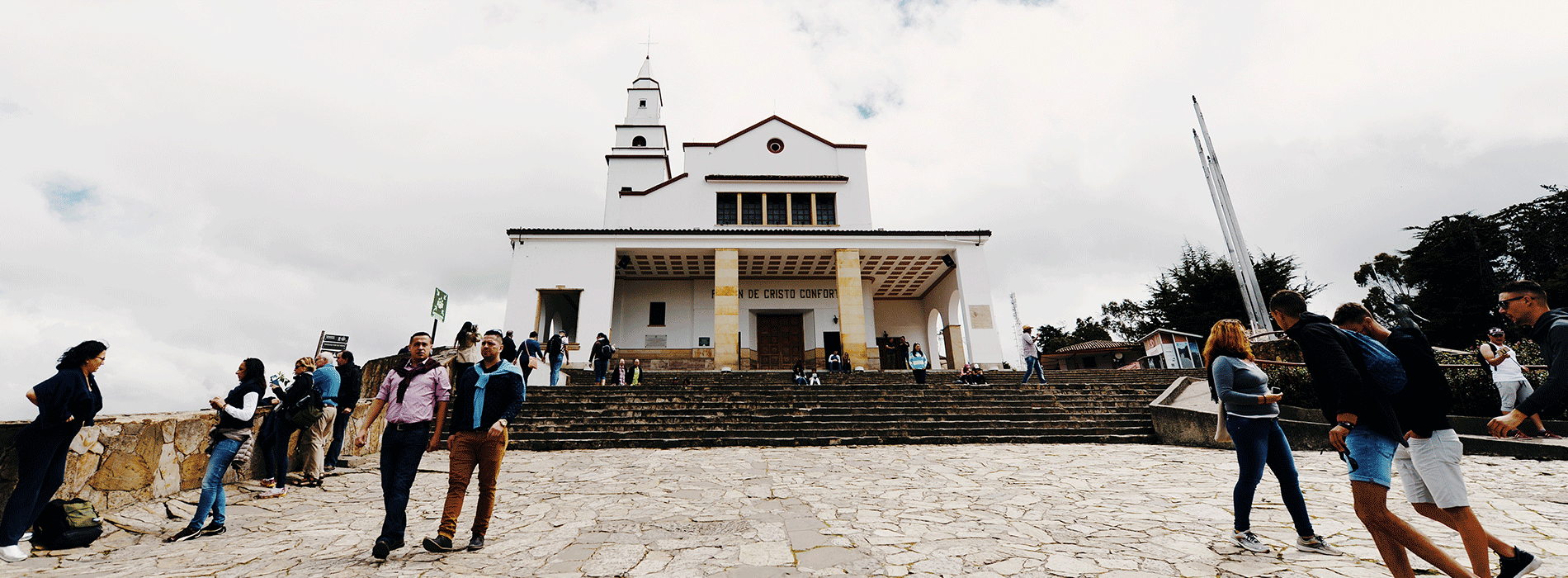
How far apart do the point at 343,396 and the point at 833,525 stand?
18.8ft

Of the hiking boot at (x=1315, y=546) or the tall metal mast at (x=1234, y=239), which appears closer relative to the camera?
the hiking boot at (x=1315, y=546)

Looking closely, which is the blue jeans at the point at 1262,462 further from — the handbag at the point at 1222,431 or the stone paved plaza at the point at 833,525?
the stone paved plaza at the point at 833,525

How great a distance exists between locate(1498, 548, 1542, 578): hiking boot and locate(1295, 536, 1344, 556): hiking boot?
0.80 meters

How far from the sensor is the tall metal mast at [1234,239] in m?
21.9

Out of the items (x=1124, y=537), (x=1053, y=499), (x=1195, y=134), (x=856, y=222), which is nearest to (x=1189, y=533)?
(x=1124, y=537)

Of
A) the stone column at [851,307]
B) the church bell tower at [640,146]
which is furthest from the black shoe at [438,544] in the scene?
the church bell tower at [640,146]

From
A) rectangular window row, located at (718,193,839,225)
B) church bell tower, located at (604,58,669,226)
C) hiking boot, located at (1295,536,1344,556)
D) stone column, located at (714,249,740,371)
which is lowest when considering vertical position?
hiking boot, located at (1295,536,1344,556)

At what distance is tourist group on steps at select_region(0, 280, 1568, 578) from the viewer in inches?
99.7

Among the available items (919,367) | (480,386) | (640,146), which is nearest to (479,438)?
(480,386)

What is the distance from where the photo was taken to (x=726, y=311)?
18.4 m

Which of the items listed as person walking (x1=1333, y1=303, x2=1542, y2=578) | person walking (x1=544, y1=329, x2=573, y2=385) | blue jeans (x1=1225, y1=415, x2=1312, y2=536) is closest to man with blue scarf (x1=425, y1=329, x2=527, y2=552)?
blue jeans (x1=1225, y1=415, x2=1312, y2=536)

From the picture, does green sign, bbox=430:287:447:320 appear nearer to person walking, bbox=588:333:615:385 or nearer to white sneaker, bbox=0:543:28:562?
person walking, bbox=588:333:615:385

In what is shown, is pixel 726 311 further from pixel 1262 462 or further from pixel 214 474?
pixel 1262 462

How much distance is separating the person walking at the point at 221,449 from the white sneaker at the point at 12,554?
2.14 ft
